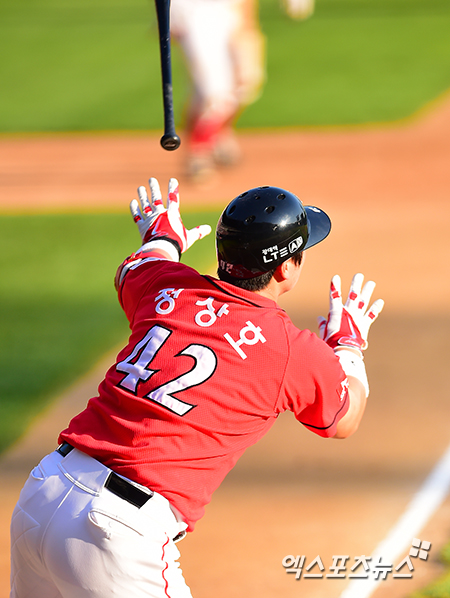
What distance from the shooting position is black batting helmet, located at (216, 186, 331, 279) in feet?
7.99

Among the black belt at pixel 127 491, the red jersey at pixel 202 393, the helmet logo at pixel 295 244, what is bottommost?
the black belt at pixel 127 491

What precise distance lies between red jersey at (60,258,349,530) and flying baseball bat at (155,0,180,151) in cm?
62

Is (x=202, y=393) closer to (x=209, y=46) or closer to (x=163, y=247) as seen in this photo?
(x=163, y=247)

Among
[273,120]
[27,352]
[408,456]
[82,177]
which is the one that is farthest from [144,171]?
[408,456]

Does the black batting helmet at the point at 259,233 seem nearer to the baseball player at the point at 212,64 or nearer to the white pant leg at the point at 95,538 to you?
the white pant leg at the point at 95,538

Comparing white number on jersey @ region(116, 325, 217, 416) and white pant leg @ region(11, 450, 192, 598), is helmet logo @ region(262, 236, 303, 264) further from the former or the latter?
white pant leg @ region(11, 450, 192, 598)

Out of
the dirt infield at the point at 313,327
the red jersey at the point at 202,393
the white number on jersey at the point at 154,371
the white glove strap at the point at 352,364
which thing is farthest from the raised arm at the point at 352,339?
the dirt infield at the point at 313,327

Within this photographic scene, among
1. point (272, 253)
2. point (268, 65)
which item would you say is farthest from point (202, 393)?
point (268, 65)

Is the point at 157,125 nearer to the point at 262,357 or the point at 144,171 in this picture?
the point at 144,171

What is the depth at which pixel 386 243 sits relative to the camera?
6.80m

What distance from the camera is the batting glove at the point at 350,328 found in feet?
8.81

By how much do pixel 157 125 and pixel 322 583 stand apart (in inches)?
354

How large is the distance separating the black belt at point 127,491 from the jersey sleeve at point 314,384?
52 cm

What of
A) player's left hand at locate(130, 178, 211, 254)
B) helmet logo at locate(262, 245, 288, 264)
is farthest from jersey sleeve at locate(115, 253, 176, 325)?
helmet logo at locate(262, 245, 288, 264)
